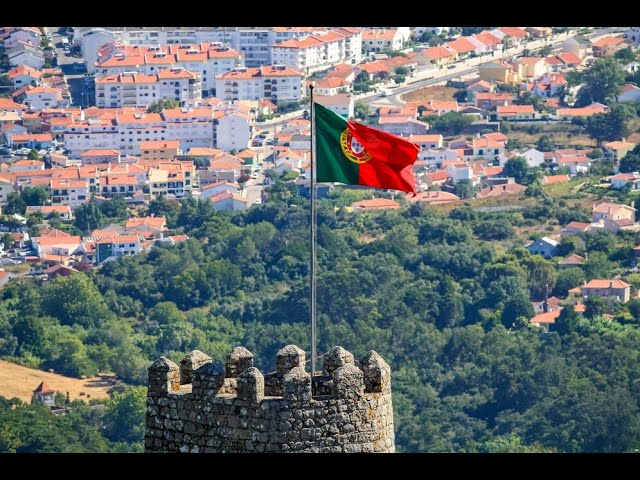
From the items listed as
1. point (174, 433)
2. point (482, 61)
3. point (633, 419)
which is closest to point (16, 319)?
point (633, 419)

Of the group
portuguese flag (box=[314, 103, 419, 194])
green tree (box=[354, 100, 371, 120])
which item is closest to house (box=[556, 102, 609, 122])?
green tree (box=[354, 100, 371, 120])

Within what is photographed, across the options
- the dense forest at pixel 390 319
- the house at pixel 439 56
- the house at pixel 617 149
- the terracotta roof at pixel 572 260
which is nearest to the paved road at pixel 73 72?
the house at pixel 439 56

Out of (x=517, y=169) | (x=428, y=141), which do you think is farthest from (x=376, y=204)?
(x=428, y=141)

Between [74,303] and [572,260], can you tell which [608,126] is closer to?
[572,260]

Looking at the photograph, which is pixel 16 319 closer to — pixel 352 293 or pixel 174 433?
pixel 352 293

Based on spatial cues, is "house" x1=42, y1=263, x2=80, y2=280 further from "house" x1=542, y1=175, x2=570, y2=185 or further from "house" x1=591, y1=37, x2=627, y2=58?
"house" x1=591, y1=37, x2=627, y2=58

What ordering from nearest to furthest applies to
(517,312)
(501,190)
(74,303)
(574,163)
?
1. (517,312)
2. (74,303)
3. (501,190)
4. (574,163)
